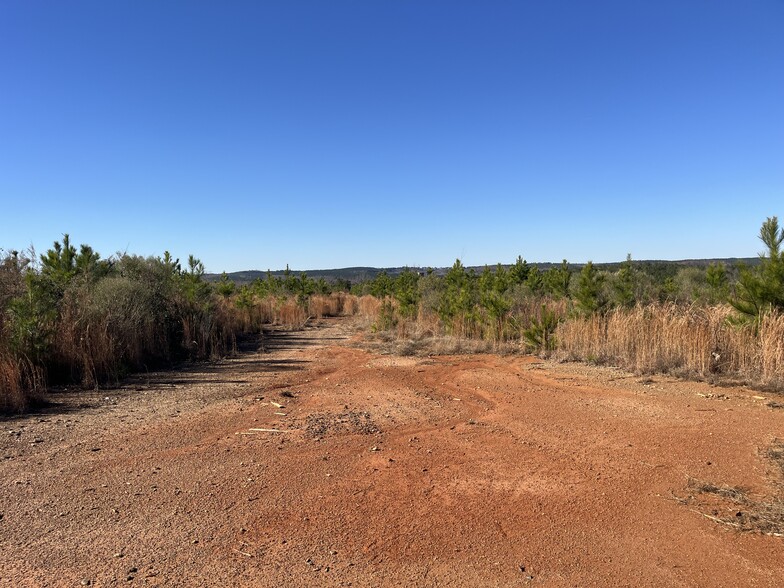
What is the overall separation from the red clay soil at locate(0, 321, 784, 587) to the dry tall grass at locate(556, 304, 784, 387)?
2.99ft

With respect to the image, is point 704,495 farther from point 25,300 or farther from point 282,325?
point 282,325

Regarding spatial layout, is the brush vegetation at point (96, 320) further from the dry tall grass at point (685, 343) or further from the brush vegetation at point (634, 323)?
the dry tall grass at point (685, 343)

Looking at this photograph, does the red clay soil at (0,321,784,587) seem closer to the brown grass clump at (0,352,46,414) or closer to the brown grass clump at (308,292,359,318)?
the brown grass clump at (0,352,46,414)

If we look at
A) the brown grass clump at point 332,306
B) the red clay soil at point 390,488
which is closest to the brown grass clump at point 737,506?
the red clay soil at point 390,488

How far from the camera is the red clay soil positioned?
3.38 m

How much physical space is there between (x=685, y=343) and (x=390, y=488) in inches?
299

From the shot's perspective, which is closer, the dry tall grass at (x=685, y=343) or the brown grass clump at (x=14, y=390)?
the brown grass clump at (x=14, y=390)

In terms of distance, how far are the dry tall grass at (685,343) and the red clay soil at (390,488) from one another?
35.9 inches

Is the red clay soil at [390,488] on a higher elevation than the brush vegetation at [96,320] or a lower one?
lower

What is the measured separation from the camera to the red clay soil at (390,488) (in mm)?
3375

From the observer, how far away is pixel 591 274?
1292cm

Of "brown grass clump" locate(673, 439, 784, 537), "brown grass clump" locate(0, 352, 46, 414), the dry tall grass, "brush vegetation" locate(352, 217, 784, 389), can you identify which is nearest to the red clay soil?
"brown grass clump" locate(673, 439, 784, 537)

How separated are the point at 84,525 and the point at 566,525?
144 inches

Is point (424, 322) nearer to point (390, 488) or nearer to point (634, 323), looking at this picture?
point (634, 323)
